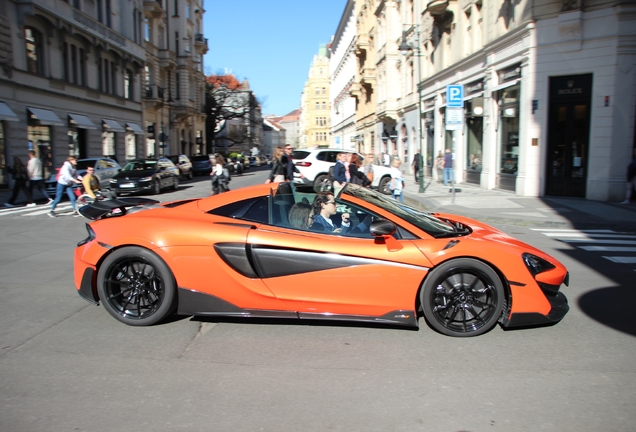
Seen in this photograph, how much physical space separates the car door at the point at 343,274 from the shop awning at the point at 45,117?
2539 cm

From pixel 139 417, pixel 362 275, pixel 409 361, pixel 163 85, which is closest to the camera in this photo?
pixel 139 417

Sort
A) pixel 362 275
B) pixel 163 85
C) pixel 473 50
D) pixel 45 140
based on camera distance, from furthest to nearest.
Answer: pixel 163 85, pixel 45 140, pixel 473 50, pixel 362 275

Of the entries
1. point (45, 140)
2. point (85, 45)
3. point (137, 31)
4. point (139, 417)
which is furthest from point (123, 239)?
point (137, 31)

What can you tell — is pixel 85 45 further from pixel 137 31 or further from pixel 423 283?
pixel 423 283

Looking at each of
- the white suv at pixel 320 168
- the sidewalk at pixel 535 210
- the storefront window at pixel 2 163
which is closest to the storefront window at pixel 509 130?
the sidewalk at pixel 535 210

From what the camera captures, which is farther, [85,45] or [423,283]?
[85,45]

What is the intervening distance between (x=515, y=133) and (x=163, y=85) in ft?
130

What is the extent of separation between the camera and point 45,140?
2730 cm

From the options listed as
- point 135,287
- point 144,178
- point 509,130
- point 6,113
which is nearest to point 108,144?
point 6,113

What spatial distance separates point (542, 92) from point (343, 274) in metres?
15.6

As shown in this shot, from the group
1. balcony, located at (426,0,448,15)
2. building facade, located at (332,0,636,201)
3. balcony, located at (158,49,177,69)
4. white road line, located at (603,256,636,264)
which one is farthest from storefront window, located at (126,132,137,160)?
white road line, located at (603,256,636,264)

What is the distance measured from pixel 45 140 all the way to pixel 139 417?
91.7ft

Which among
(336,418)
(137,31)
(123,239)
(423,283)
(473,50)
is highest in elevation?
(137,31)

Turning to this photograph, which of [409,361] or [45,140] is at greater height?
[45,140]
